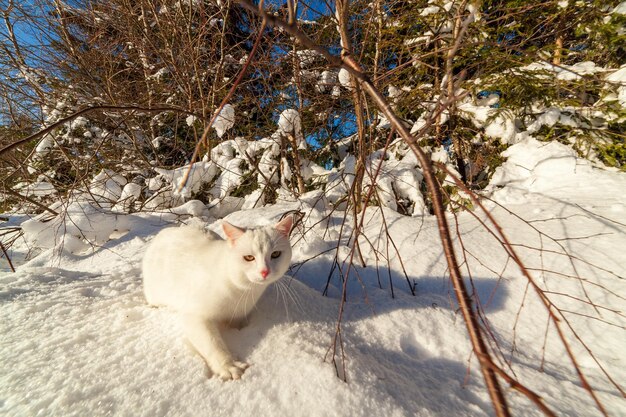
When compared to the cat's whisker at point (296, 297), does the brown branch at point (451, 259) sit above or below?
above

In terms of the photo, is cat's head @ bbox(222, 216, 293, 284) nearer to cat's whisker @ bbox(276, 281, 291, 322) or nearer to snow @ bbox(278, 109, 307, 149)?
cat's whisker @ bbox(276, 281, 291, 322)

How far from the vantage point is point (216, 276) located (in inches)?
55.5

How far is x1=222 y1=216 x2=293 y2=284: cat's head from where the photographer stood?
137 cm

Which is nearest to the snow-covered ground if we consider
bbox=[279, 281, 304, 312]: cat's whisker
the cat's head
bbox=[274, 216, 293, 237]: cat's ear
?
bbox=[279, 281, 304, 312]: cat's whisker

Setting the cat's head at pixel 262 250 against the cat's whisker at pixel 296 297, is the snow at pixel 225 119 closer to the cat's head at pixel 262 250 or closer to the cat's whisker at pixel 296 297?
the cat's head at pixel 262 250

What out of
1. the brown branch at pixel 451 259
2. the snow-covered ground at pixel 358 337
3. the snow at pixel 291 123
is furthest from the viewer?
the snow at pixel 291 123

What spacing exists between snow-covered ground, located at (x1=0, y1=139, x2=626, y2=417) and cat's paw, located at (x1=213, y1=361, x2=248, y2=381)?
29 millimetres

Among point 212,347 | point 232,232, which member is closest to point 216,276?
point 232,232

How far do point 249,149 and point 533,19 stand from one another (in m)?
3.82

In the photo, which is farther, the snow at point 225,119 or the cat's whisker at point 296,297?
the snow at point 225,119

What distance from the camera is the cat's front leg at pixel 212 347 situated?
3.38 ft

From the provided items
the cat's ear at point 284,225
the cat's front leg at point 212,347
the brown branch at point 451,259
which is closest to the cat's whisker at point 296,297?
the cat's ear at point 284,225

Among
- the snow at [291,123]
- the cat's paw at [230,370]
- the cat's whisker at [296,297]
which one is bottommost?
the cat's paw at [230,370]

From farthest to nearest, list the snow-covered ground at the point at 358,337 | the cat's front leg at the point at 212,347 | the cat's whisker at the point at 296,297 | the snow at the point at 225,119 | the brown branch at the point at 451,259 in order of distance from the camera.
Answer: the snow at the point at 225,119, the cat's whisker at the point at 296,297, the cat's front leg at the point at 212,347, the snow-covered ground at the point at 358,337, the brown branch at the point at 451,259
